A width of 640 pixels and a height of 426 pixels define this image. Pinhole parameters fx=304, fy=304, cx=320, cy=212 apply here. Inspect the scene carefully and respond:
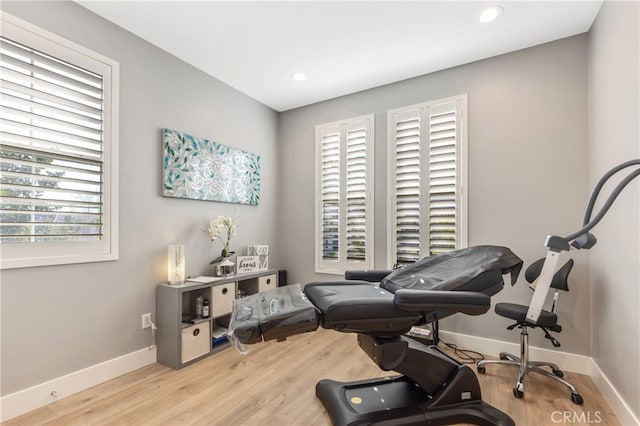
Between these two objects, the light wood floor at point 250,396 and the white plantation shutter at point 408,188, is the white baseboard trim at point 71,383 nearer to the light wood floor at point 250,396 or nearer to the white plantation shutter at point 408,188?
the light wood floor at point 250,396

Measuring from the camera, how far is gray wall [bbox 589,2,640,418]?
1604 millimetres

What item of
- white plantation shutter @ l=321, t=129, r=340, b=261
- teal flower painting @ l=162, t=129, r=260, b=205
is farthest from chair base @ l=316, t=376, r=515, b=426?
teal flower painting @ l=162, t=129, r=260, b=205

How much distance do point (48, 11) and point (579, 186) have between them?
389 centimetres

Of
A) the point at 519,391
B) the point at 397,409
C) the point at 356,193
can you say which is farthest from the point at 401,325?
the point at 356,193

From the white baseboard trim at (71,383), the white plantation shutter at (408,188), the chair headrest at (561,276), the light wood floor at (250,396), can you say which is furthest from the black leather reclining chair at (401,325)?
the white baseboard trim at (71,383)

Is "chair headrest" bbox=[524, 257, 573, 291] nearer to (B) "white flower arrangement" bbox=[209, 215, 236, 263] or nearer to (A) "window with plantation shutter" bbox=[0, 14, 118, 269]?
(B) "white flower arrangement" bbox=[209, 215, 236, 263]

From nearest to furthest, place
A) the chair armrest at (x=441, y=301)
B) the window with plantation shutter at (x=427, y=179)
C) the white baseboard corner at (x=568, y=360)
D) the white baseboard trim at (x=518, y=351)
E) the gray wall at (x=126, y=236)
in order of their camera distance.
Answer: the chair armrest at (x=441, y=301), the white baseboard corner at (x=568, y=360), the gray wall at (x=126, y=236), the white baseboard trim at (x=518, y=351), the window with plantation shutter at (x=427, y=179)

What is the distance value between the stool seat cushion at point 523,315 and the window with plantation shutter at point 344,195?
1.31m

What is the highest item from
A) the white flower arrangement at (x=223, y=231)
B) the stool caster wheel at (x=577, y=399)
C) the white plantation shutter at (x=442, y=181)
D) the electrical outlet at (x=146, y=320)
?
the white plantation shutter at (x=442, y=181)

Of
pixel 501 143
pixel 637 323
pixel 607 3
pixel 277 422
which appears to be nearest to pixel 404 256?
pixel 501 143

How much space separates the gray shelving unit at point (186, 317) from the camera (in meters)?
2.35

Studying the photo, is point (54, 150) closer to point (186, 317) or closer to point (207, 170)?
point (207, 170)

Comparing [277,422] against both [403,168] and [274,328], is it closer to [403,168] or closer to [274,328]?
[274,328]

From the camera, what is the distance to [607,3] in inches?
77.2
